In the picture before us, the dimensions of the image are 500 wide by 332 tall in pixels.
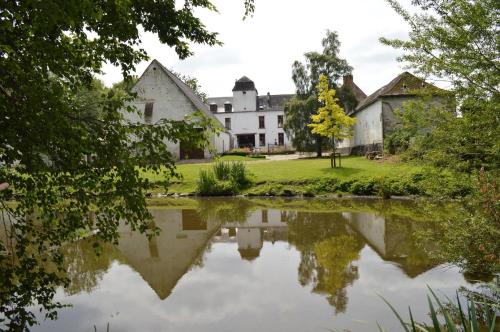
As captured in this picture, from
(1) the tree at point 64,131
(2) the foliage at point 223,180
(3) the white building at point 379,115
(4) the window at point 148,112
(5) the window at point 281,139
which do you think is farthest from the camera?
(5) the window at point 281,139

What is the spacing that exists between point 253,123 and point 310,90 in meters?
20.7

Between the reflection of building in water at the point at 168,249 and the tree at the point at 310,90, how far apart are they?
22521 mm

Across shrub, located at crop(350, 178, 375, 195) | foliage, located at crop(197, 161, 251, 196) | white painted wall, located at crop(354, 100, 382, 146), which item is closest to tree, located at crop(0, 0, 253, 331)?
shrub, located at crop(350, 178, 375, 195)

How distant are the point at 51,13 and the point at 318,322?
188 inches

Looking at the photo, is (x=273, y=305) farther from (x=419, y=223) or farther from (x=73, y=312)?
(x=419, y=223)

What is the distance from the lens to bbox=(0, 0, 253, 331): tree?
9.47 feet

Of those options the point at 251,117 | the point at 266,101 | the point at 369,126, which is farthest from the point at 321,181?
the point at 266,101

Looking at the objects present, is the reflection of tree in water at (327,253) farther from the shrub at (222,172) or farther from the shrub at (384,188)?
the shrub at (222,172)

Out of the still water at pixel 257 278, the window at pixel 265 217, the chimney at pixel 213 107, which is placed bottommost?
the still water at pixel 257 278

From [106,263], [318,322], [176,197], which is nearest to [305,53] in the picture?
[176,197]

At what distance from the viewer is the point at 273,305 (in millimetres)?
6301

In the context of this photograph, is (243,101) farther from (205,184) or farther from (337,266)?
(337,266)

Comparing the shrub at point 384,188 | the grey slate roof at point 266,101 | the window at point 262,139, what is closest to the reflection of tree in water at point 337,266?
the shrub at point 384,188

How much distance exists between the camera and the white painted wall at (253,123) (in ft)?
187
